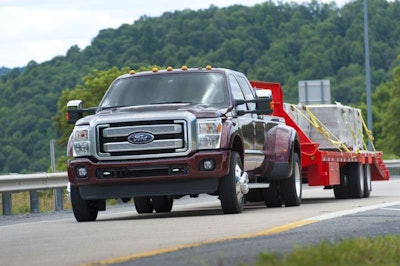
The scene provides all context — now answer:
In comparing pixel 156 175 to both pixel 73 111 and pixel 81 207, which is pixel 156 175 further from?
pixel 73 111

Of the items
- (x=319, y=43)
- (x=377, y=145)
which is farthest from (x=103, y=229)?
(x=319, y=43)

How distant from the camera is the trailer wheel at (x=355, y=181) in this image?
24.4m

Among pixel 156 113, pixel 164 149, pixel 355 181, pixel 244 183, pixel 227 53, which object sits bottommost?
pixel 355 181

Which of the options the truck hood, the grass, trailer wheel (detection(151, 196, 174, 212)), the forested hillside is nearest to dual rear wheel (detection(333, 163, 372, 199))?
trailer wheel (detection(151, 196, 174, 212))

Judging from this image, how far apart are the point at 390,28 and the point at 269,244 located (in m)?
152

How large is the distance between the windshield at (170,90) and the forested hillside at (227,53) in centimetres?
11565

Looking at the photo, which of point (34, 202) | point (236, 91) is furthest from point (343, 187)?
point (236, 91)

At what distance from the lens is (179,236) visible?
13156 millimetres

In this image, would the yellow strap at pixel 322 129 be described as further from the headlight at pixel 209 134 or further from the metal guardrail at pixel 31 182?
the headlight at pixel 209 134

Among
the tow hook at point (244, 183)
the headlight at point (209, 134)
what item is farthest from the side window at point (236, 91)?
the headlight at point (209, 134)

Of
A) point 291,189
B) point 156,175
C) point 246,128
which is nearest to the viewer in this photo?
point 156,175

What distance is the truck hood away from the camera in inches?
673

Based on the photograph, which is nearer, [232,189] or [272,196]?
[232,189]

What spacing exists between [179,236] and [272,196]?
6969 mm
